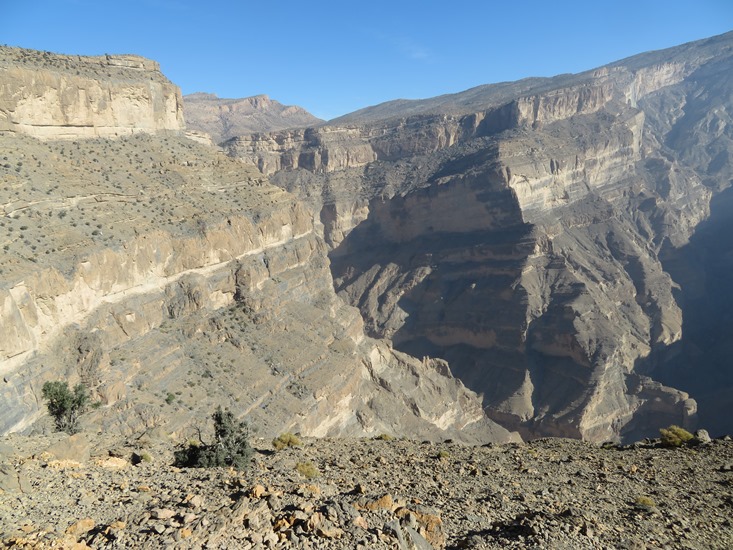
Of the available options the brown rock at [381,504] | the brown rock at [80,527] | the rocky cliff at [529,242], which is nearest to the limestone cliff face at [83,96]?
the brown rock at [80,527]

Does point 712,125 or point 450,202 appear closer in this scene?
point 450,202

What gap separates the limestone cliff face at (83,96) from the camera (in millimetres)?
35938

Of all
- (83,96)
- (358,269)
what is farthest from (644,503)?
(358,269)

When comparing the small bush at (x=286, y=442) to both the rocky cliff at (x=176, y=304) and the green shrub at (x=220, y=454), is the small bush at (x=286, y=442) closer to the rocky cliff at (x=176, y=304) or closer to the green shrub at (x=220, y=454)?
the green shrub at (x=220, y=454)

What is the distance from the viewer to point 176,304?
36.2 metres

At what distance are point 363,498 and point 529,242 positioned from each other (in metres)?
77.1

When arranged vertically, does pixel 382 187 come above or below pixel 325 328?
above

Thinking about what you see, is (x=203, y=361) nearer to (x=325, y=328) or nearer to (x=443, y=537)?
(x=325, y=328)

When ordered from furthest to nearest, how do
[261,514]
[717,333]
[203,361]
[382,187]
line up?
[382,187]
[717,333]
[203,361]
[261,514]

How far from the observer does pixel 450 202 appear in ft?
317

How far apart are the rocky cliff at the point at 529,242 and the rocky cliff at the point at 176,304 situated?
66.8 feet

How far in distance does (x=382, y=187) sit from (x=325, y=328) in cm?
8013

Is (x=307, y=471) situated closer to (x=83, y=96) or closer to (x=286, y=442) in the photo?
(x=286, y=442)

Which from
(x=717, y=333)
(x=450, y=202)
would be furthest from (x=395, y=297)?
(x=717, y=333)
